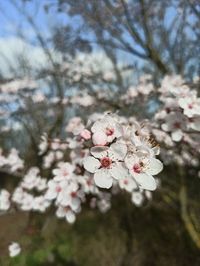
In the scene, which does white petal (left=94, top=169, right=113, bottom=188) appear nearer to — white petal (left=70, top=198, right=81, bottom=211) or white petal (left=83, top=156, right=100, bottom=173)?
white petal (left=83, top=156, right=100, bottom=173)

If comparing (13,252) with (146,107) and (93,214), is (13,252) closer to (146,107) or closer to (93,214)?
(146,107)

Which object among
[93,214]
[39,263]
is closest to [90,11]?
[39,263]

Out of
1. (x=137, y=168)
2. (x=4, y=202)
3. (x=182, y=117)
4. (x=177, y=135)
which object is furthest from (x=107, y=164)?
(x=4, y=202)

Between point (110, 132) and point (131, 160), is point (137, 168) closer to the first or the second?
point (131, 160)

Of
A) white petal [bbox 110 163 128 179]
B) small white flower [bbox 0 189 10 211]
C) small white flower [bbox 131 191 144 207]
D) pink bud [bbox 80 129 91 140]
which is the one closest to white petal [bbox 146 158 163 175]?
white petal [bbox 110 163 128 179]

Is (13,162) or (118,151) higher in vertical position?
(118,151)

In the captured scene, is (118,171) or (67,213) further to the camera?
(67,213)

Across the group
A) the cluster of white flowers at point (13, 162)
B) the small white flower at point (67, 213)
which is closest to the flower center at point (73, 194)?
the small white flower at point (67, 213)
